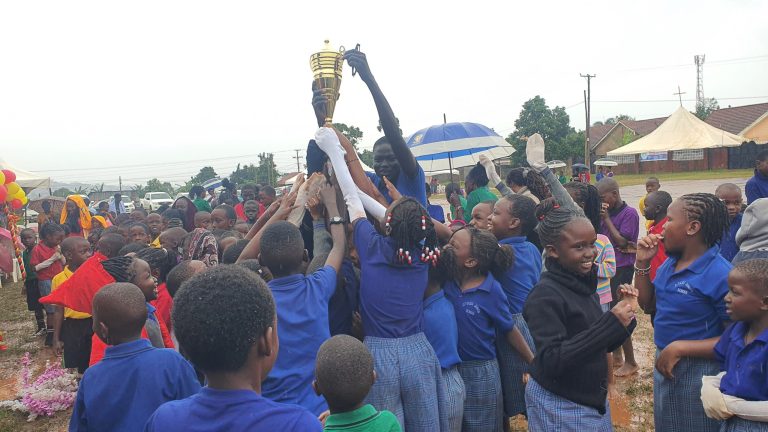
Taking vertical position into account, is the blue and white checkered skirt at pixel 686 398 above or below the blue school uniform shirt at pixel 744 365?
below

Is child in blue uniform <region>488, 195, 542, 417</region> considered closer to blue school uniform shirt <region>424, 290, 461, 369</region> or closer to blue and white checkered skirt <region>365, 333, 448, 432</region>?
blue school uniform shirt <region>424, 290, 461, 369</region>

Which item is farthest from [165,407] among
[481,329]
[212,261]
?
[212,261]

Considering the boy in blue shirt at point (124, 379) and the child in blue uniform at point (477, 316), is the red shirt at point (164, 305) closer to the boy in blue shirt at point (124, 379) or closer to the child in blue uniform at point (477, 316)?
the boy in blue shirt at point (124, 379)

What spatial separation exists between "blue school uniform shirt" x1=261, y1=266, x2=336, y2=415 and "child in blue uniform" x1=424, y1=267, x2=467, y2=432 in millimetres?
838

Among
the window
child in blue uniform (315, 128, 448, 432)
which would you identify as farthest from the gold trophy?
the window

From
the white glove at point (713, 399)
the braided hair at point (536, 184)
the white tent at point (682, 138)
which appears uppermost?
the white tent at point (682, 138)

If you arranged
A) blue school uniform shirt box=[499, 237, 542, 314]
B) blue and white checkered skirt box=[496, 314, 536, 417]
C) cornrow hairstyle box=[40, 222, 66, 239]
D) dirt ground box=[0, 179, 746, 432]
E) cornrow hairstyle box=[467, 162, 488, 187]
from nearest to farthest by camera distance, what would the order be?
blue and white checkered skirt box=[496, 314, 536, 417]
blue school uniform shirt box=[499, 237, 542, 314]
dirt ground box=[0, 179, 746, 432]
cornrow hairstyle box=[467, 162, 488, 187]
cornrow hairstyle box=[40, 222, 66, 239]

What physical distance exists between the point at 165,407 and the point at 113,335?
1.02 meters

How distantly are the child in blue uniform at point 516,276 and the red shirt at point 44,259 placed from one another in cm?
638

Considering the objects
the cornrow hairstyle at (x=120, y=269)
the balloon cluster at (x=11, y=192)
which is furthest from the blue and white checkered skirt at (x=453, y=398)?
the balloon cluster at (x=11, y=192)

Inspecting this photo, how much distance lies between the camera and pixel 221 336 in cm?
140

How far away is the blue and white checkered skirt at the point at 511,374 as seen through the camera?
11.8ft

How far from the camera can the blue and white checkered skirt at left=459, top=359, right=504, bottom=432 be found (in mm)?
3354

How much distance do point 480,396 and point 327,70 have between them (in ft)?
7.56
